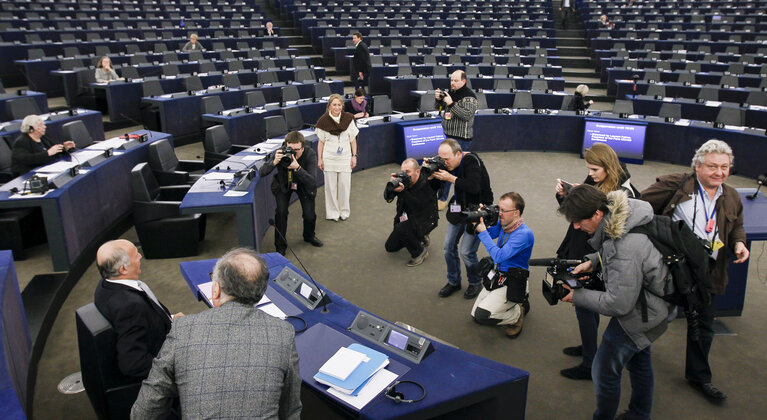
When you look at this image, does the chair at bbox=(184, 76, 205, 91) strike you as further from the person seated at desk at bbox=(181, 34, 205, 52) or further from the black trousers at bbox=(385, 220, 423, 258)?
the black trousers at bbox=(385, 220, 423, 258)

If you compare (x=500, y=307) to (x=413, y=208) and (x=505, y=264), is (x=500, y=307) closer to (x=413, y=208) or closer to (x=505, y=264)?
(x=505, y=264)

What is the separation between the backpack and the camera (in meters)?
2.75

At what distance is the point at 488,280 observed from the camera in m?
4.33

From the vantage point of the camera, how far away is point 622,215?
8.91ft

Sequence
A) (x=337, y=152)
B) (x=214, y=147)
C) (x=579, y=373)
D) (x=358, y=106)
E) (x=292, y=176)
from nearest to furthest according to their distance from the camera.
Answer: (x=579, y=373) → (x=292, y=176) → (x=337, y=152) → (x=214, y=147) → (x=358, y=106)

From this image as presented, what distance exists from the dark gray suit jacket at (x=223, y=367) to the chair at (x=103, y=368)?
0.79 metres

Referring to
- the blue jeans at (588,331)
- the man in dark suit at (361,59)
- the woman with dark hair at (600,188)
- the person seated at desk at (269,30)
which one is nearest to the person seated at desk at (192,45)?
the person seated at desk at (269,30)

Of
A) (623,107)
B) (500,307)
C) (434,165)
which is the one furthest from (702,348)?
(623,107)

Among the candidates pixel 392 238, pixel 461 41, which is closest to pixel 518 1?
pixel 461 41

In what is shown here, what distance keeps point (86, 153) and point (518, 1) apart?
2034cm

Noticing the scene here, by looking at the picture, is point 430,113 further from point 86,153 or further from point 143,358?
point 143,358

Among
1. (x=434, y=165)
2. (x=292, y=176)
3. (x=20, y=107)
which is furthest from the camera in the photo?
(x=20, y=107)

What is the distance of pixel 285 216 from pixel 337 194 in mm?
1118

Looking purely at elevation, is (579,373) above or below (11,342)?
below
